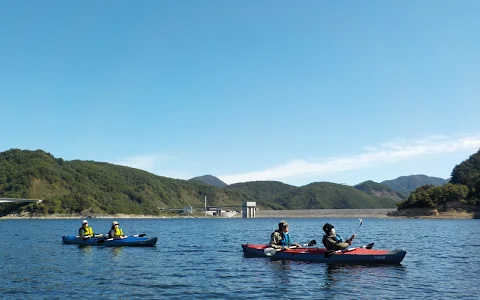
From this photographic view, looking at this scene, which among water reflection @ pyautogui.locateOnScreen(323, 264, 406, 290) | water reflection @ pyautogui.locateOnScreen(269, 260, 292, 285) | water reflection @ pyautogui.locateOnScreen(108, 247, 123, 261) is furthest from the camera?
water reflection @ pyautogui.locateOnScreen(108, 247, 123, 261)

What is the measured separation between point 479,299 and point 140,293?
16.0m

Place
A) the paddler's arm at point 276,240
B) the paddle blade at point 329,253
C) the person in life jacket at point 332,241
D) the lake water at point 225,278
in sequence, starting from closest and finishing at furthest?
1. the lake water at point 225,278
2. the paddle blade at point 329,253
3. the person in life jacket at point 332,241
4. the paddler's arm at point 276,240

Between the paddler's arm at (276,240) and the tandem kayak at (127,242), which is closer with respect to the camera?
the paddler's arm at (276,240)

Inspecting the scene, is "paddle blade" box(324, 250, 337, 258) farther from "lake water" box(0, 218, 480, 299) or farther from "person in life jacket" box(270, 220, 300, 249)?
"person in life jacket" box(270, 220, 300, 249)

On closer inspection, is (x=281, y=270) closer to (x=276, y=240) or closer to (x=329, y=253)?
(x=329, y=253)

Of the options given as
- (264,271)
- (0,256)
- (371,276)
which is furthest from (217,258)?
(0,256)

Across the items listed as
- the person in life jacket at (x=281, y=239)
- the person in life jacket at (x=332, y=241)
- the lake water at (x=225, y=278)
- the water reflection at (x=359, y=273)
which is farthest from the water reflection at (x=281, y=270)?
the person in life jacket at (x=332, y=241)

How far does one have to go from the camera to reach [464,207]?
179 metres

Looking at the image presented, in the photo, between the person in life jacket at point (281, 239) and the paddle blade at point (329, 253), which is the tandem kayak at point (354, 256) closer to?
the paddle blade at point (329, 253)

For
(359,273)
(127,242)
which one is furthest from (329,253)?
(127,242)

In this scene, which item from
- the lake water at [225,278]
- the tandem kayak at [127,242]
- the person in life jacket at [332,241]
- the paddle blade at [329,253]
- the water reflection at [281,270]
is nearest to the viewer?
the lake water at [225,278]

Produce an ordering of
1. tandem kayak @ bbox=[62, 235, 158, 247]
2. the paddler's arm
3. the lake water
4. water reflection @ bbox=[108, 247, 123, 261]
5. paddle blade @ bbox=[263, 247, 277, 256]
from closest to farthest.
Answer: the lake water < paddle blade @ bbox=[263, 247, 277, 256] < the paddler's arm < water reflection @ bbox=[108, 247, 123, 261] < tandem kayak @ bbox=[62, 235, 158, 247]

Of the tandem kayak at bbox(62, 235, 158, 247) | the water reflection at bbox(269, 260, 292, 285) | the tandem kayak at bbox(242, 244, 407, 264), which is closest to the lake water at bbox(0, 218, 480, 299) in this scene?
the water reflection at bbox(269, 260, 292, 285)

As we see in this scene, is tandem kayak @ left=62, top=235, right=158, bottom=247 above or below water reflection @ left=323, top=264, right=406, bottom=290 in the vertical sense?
above
